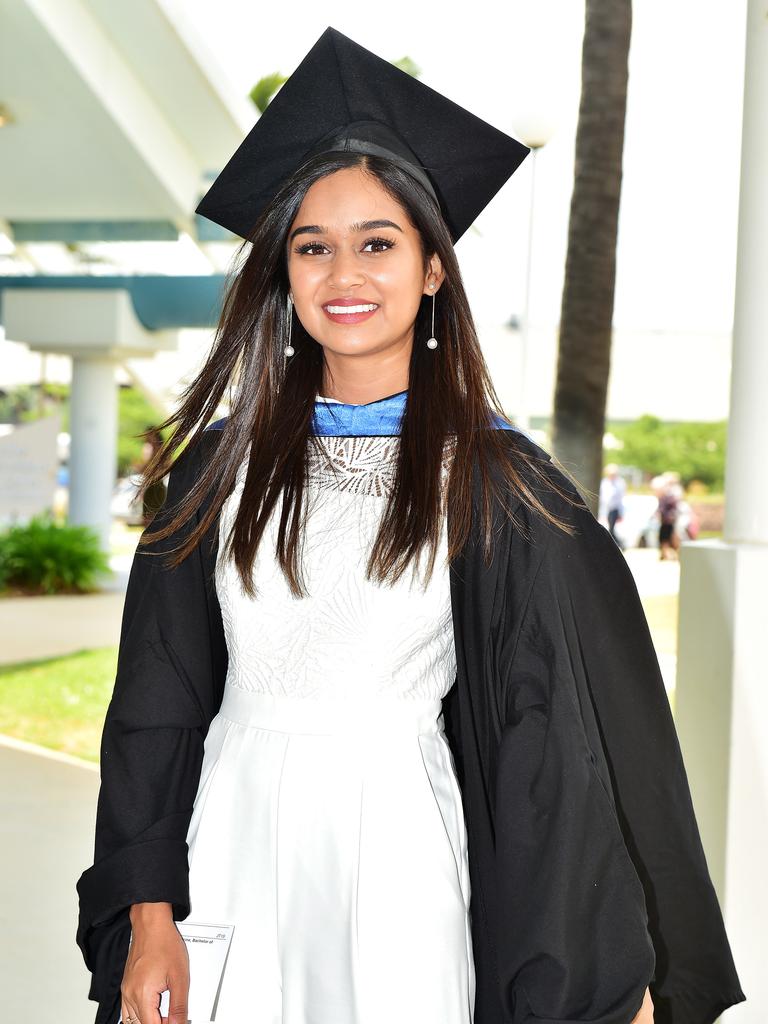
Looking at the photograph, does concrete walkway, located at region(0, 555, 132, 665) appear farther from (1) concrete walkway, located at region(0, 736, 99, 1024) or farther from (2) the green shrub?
(1) concrete walkway, located at region(0, 736, 99, 1024)

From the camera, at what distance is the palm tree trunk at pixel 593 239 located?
6.79 meters

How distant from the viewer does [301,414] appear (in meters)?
1.98

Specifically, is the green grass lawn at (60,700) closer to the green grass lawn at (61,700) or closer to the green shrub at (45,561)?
the green grass lawn at (61,700)

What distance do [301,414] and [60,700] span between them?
6938 mm

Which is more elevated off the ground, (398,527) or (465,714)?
(398,527)

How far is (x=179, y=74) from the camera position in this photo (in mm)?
13211

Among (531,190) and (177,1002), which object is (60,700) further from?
(177,1002)

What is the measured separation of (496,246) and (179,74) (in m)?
8.58

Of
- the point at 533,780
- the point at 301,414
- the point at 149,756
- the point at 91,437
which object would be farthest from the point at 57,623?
the point at 533,780

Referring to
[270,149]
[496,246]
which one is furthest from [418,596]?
[496,246]

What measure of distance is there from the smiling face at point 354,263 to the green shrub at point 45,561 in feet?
42.4

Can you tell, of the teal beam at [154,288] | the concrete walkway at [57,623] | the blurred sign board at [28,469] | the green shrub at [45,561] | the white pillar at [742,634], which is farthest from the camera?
the teal beam at [154,288]

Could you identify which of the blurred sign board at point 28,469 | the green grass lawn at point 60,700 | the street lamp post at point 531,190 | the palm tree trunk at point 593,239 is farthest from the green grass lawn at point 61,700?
the blurred sign board at point 28,469

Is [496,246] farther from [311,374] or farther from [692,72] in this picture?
[311,374]
